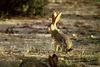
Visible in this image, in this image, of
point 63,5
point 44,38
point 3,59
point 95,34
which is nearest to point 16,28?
point 44,38

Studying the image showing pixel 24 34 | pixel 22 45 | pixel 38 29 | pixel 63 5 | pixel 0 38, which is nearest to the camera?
pixel 22 45

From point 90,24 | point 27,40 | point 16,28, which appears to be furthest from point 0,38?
point 90,24

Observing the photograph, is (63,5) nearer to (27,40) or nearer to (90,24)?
(90,24)

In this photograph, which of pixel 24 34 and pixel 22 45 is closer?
pixel 22 45

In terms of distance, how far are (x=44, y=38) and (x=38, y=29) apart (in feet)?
4.12

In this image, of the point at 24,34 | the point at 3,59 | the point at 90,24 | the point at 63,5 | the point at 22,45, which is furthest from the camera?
the point at 63,5

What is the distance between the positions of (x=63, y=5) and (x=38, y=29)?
508 centimetres

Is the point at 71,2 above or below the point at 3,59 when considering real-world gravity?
below

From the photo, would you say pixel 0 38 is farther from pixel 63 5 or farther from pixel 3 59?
pixel 63 5

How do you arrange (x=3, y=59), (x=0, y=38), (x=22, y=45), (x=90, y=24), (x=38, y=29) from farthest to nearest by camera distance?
1. (x=90, y=24)
2. (x=38, y=29)
3. (x=0, y=38)
4. (x=22, y=45)
5. (x=3, y=59)

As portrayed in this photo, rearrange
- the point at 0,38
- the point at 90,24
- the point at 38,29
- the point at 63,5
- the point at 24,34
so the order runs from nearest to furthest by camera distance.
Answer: the point at 0,38, the point at 24,34, the point at 38,29, the point at 90,24, the point at 63,5

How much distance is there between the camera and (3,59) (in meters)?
8.29

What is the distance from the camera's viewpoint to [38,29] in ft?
39.3

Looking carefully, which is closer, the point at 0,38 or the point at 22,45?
the point at 22,45
